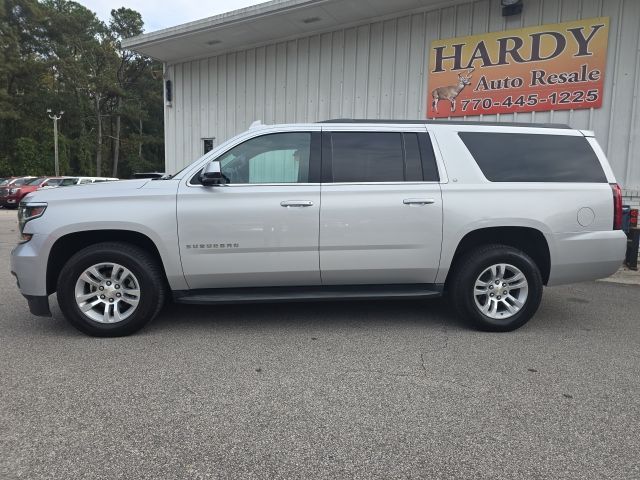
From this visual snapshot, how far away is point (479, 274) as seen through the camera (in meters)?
4.56

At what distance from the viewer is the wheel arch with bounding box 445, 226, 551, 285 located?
467cm

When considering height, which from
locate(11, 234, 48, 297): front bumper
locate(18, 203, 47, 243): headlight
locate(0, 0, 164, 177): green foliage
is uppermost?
locate(0, 0, 164, 177): green foliage

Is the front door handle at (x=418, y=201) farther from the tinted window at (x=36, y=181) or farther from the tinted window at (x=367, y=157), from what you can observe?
the tinted window at (x=36, y=181)

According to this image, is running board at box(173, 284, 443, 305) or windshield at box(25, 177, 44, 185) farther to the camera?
windshield at box(25, 177, 44, 185)

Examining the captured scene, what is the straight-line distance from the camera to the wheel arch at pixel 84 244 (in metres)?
4.37

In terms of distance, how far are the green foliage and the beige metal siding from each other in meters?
35.9

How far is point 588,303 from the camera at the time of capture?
5.85 metres

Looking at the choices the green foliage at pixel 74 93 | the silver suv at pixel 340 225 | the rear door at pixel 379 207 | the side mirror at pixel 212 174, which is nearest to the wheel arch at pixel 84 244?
the silver suv at pixel 340 225

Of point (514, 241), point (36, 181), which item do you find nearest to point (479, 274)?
point (514, 241)

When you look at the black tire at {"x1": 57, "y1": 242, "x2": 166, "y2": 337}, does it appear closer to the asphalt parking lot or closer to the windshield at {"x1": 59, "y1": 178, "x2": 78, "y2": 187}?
the asphalt parking lot

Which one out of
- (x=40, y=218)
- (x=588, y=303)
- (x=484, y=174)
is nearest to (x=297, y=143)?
(x=484, y=174)

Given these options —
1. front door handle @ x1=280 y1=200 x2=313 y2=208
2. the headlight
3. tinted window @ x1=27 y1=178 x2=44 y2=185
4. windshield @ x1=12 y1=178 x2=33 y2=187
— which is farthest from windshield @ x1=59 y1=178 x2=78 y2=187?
front door handle @ x1=280 y1=200 x2=313 y2=208

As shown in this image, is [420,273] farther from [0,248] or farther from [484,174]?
[0,248]

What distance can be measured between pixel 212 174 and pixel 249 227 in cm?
56
